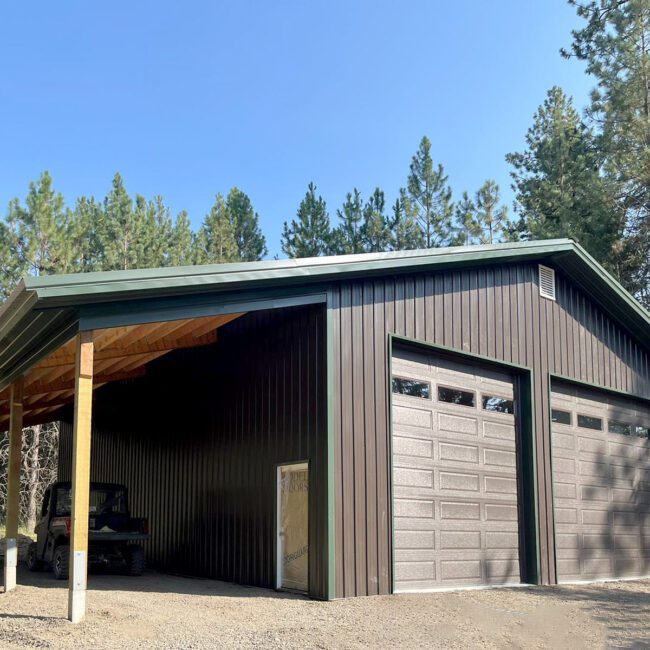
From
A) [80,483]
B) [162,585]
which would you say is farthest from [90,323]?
[162,585]

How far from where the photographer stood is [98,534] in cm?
1395

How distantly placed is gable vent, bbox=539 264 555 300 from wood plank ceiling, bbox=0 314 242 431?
6.17m

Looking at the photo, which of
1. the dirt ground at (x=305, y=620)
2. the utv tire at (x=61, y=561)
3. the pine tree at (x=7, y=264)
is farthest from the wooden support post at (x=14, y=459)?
the pine tree at (x=7, y=264)

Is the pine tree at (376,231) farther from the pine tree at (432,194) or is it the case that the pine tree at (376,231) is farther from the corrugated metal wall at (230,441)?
the corrugated metal wall at (230,441)

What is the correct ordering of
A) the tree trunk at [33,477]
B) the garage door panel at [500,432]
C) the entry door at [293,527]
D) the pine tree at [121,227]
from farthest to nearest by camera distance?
1. the pine tree at [121,227]
2. the tree trunk at [33,477]
3. the garage door panel at [500,432]
4. the entry door at [293,527]

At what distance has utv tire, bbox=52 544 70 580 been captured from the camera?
1380 cm

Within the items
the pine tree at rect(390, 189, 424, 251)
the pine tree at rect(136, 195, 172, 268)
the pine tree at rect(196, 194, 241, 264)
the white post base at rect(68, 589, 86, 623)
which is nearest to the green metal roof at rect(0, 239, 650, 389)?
the white post base at rect(68, 589, 86, 623)

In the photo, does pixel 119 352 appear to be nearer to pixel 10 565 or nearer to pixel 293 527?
pixel 10 565

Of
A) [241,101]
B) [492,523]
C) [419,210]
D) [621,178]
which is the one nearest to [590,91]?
[621,178]

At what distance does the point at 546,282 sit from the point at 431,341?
12.2 feet

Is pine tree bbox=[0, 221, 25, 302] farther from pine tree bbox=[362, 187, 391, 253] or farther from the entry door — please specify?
the entry door

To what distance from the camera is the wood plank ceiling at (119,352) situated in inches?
440

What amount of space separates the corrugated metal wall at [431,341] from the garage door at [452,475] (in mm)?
454

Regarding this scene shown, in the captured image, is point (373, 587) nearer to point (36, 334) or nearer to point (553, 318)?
point (36, 334)
